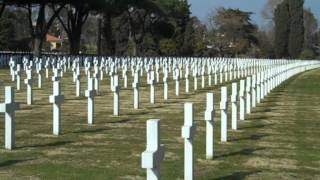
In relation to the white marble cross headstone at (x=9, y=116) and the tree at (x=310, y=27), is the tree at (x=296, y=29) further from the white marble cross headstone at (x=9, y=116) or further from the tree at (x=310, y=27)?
the white marble cross headstone at (x=9, y=116)

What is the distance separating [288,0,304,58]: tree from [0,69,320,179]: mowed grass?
9108 cm

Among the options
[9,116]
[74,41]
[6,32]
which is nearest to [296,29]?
[6,32]

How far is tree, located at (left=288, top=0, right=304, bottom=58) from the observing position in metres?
109

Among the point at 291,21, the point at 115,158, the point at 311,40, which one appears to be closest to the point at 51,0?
the point at 115,158

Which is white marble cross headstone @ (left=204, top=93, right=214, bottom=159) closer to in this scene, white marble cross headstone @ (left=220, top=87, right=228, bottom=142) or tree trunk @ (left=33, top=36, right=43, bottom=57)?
white marble cross headstone @ (left=220, top=87, right=228, bottom=142)

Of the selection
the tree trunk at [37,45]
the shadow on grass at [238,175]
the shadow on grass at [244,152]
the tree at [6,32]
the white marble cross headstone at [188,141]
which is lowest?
the shadow on grass at [238,175]

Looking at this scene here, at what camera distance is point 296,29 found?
359 ft

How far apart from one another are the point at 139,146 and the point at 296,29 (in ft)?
330

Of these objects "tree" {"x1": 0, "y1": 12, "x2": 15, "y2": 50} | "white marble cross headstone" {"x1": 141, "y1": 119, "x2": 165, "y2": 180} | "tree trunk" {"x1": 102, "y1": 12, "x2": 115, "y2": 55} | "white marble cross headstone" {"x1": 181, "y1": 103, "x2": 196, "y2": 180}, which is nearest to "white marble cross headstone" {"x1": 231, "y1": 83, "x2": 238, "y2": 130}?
"white marble cross headstone" {"x1": 181, "y1": 103, "x2": 196, "y2": 180}

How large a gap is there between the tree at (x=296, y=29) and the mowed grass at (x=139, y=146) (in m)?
91.1

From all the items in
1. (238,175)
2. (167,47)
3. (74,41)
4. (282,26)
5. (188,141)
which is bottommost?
(238,175)

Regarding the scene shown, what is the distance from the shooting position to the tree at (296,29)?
109 meters

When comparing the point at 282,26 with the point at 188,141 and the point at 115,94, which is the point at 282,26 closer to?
the point at 115,94

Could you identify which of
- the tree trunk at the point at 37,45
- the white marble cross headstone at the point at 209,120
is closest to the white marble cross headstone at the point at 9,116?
the white marble cross headstone at the point at 209,120
